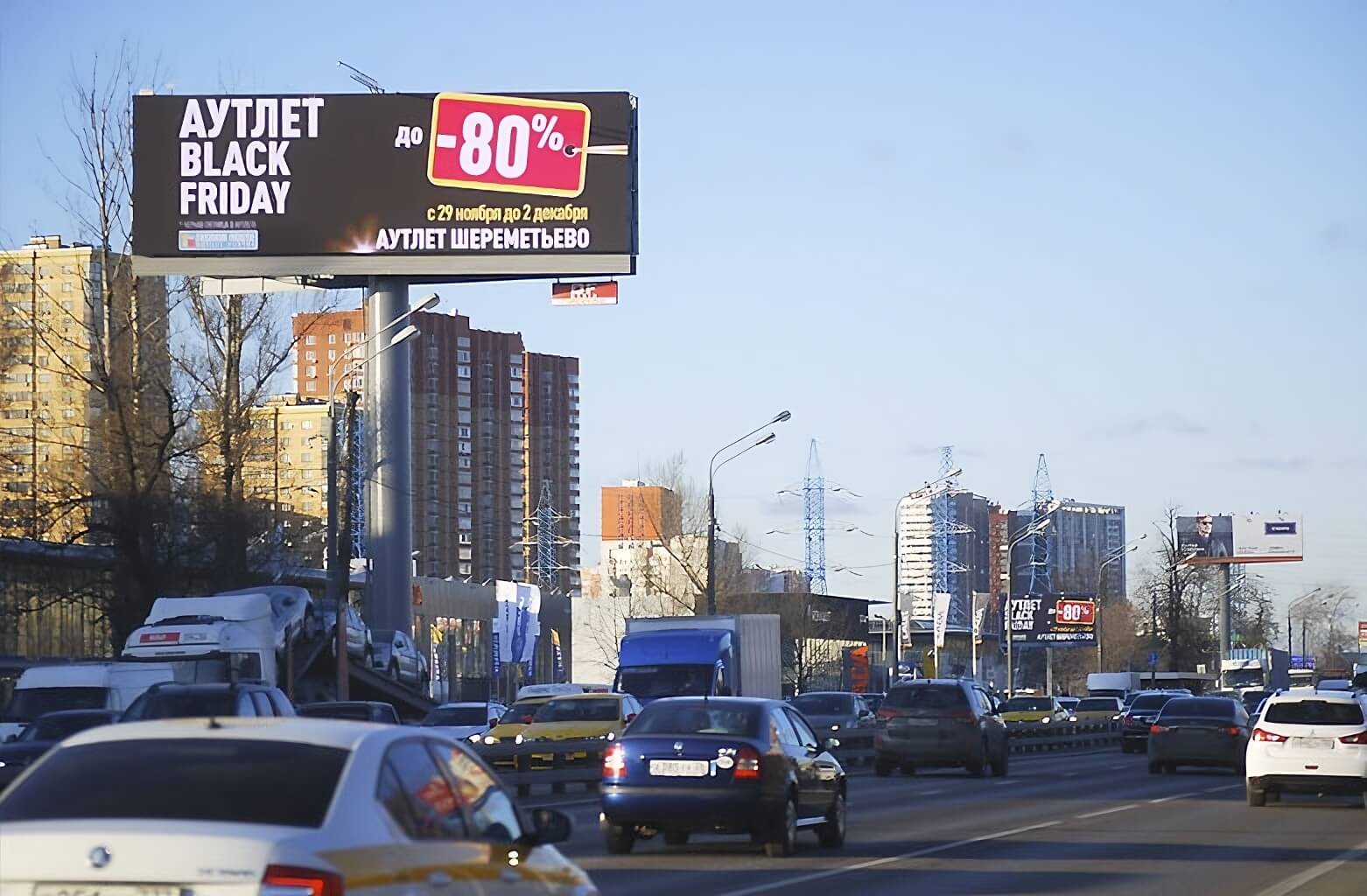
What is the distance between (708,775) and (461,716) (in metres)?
21.9

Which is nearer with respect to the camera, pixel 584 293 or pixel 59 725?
pixel 59 725

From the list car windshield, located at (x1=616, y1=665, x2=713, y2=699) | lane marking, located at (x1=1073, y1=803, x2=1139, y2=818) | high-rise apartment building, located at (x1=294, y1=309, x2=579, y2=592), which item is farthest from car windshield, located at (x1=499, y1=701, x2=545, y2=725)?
high-rise apartment building, located at (x1=294, y1=309, x2=579, y2=592)

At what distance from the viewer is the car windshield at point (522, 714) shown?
3469cm

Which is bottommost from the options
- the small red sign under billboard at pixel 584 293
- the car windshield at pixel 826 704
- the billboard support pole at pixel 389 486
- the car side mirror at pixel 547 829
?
the car windshield at pixel 826 704

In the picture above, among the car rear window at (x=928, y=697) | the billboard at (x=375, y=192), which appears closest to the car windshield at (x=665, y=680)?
the car rear window at (x=928, y=697)

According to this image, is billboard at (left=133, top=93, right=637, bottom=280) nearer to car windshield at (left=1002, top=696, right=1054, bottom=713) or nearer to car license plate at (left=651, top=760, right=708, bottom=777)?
car windshield at (left=1002, top=696, right=1054, bottom=713)

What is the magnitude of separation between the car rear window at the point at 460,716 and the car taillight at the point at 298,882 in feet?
108

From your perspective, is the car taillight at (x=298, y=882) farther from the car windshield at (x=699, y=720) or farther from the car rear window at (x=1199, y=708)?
the car rear window at (x=1199, y=708)

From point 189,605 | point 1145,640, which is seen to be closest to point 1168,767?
point 189,605

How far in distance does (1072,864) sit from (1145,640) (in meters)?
137

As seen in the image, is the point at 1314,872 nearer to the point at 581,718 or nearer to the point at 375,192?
the point at 581,718

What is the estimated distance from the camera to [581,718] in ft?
113

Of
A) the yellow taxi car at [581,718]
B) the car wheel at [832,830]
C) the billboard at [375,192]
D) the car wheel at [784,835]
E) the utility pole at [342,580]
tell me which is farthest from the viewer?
the billboard at [375,192]

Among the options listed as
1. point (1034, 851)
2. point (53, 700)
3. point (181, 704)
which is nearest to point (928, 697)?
point (53, 700)
